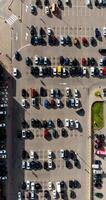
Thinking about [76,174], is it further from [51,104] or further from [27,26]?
[27,26]

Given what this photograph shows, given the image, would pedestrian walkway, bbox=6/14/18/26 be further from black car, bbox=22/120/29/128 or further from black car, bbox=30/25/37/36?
black car, bbox=22/120/29/128

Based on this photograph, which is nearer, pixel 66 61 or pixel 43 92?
pixel 66 61

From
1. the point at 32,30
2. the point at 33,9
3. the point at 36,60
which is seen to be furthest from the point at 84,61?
the point at 33,9

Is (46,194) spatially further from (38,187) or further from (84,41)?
(84,41)

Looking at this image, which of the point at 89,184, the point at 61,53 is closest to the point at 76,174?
the point at 89,184

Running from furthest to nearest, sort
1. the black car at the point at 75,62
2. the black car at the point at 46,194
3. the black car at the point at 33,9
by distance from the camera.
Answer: the black car at the point at 46,194 < the black car at the point at 75,62 < the black car at the point at 33,9

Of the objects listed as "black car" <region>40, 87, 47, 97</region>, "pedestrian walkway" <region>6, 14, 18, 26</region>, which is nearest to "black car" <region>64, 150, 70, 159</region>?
"black car" <region>40, 87, 47, 97</region>

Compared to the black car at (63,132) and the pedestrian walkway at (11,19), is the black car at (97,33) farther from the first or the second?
the black car at (63,132)

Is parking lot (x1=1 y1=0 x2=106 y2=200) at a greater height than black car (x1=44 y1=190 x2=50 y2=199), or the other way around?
parking lot (x1=1 y1=0 x2=106 y2=200)

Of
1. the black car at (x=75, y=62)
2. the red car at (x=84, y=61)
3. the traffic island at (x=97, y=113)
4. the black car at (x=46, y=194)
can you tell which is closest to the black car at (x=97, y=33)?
the red car at (x=84, y=61)
